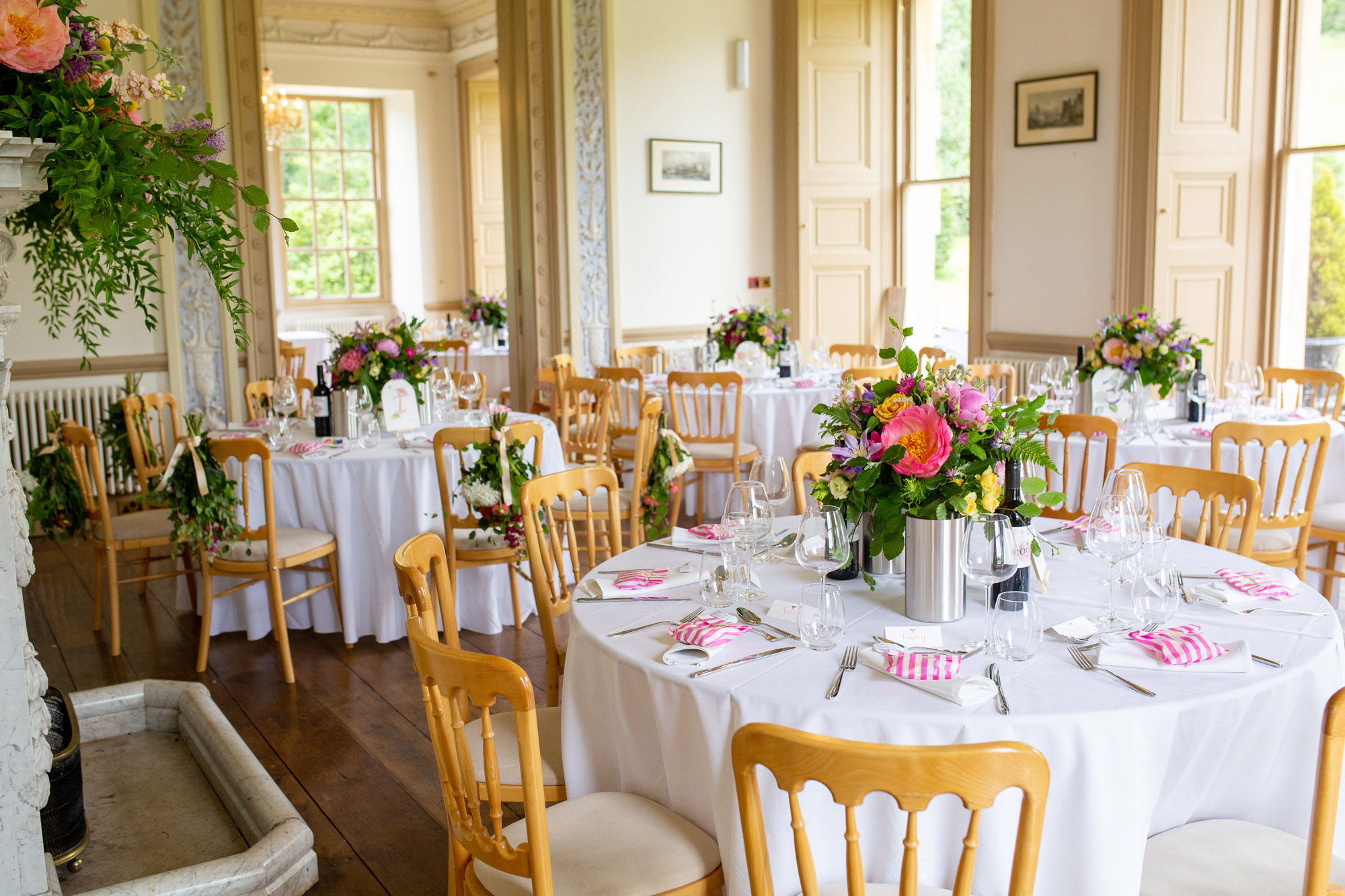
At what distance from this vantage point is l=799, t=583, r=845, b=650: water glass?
2.13m

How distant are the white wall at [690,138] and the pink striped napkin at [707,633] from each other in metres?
6.46

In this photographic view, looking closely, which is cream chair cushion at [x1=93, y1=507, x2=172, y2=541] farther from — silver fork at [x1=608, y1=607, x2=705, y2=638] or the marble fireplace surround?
silver fork at [x1=608, y1=607, x2=705, y2=638]

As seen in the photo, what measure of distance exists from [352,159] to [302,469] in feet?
26.5

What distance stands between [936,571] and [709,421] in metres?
3.81

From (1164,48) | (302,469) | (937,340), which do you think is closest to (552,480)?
(302,469)

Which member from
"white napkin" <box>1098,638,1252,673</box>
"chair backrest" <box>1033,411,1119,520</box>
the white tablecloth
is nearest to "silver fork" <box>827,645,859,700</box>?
"white napkin" <box>1098,638,1252,673</box>

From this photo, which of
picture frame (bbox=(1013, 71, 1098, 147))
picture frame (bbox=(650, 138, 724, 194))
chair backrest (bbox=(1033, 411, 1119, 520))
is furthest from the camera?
picture frame (bbox=(650, 138, 724, 194))

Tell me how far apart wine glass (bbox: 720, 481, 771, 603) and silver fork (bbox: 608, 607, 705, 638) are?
0.16 m

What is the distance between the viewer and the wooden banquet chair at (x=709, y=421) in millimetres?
6012

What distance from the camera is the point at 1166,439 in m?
4.54

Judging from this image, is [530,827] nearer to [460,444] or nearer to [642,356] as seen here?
[460,444]

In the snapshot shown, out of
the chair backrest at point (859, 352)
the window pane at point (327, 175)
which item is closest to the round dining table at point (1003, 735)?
the chair backrest at point (859, 352)

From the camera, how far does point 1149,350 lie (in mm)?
4695

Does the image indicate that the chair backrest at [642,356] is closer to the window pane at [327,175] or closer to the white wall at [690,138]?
the white wall at [690,138]
